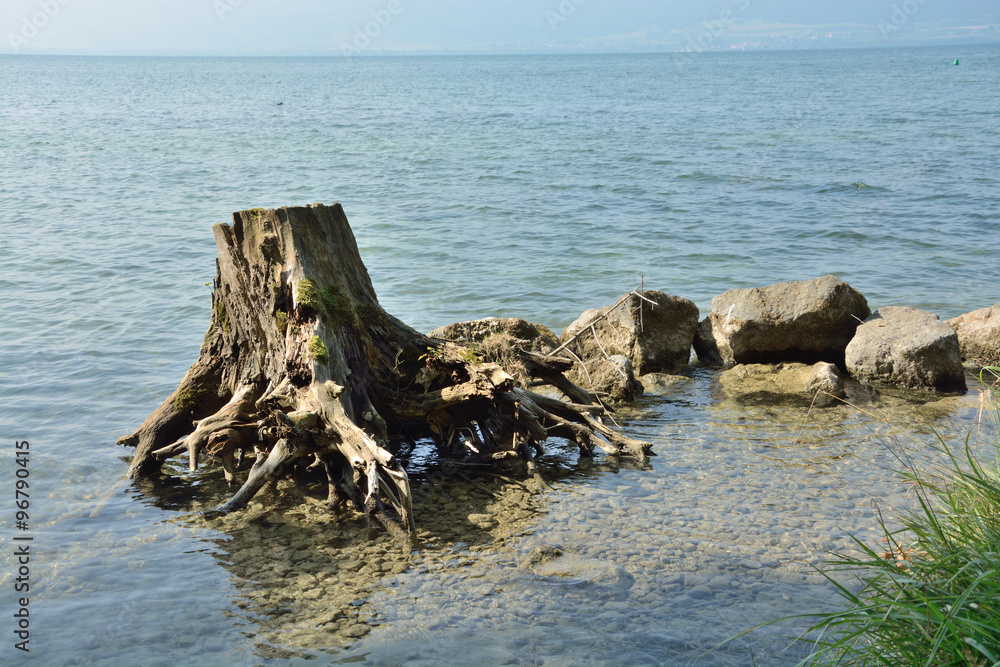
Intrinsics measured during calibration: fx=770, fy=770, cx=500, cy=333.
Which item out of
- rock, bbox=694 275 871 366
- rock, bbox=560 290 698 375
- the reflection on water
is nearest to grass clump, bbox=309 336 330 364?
the reflection on water

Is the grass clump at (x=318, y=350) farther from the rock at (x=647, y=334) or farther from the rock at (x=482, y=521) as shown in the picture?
the rock at (x=647, y=334)

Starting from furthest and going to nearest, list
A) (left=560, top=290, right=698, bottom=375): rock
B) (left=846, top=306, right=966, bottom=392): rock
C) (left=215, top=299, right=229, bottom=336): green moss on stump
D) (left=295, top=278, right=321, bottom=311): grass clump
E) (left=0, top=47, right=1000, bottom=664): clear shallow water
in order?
(left=560, top=290, right=698, bottom=375): rock
(left=846, top=306, right=966, bottom=392): rock
(left=215, top=299, right=229, bottom=336): green moss on stump
(left=295, top=278, right=321, bottom=311): grass clump
(left=0, top=47, right=1000, bottom=664): clear shallow water

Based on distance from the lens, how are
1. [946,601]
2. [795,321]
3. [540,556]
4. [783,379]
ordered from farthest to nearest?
[795,321]
[783,379]
[540,556]
[946,601]

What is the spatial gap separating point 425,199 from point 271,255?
627 inches

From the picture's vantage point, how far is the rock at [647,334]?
9844 millimetres

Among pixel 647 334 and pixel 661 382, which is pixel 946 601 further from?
pixel 647 334

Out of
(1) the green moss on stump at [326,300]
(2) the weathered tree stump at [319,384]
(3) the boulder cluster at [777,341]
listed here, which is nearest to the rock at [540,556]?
(2) the weathered tree stump at [319,384]

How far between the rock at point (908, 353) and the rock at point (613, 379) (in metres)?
2.66

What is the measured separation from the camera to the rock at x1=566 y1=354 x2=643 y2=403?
8.95 metres

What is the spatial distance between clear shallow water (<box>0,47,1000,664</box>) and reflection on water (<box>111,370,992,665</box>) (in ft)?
0.08

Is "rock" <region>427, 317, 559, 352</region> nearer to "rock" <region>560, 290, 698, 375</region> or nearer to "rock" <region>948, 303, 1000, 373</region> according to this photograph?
"rock" <region>560, 290, 698, 375</region>

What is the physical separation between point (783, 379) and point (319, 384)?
231 inches

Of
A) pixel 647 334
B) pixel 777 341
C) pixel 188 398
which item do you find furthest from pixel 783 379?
pixel 188 398

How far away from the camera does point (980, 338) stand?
959cm
